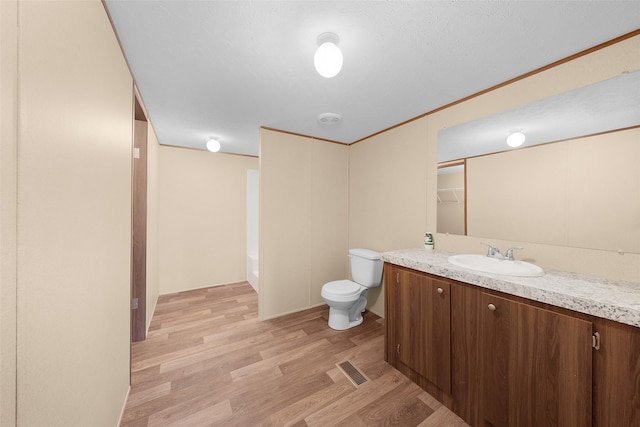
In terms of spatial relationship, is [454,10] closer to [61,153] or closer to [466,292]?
[466,292]

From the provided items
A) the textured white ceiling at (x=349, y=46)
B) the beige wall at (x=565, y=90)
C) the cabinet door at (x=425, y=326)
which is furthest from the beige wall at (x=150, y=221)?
the beige wall at (x=565, y=90)

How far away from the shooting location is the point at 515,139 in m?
1.61

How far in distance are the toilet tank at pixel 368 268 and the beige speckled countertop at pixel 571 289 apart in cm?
100

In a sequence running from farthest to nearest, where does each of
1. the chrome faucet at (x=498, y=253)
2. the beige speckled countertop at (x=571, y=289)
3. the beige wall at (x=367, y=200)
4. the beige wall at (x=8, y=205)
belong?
the beige wall at (x=367, y=200)
the chrome faucet at (x=498, y=253)
the beige speckled countertop at (x=571, y=289)
the beige wall at (x=8, y=205)

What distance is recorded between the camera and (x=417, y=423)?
137 centimetres

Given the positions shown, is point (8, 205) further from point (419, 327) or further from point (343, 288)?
point (343, 288)

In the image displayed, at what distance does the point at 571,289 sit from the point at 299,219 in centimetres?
232

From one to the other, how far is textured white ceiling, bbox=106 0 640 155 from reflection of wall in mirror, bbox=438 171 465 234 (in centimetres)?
→ 69

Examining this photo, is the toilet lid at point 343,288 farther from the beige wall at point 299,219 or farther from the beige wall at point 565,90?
the beige wall at point 565,90

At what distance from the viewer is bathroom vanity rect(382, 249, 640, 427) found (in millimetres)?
913

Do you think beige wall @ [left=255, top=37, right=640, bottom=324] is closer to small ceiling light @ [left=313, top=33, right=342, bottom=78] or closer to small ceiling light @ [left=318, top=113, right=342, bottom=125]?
small ceiling light @ [left=318, top=113, right=342, bottom=125]

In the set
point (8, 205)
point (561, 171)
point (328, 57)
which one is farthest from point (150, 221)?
point (561, 171)

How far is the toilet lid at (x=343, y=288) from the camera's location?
7.70 ft

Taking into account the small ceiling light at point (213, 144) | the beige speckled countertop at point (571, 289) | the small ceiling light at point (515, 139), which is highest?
the small ceiling light at point (213, 144)
